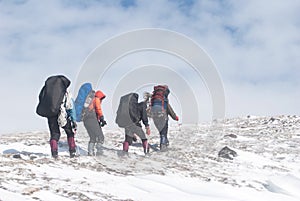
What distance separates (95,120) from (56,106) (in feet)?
5.57

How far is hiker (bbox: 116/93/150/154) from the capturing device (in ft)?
44.4

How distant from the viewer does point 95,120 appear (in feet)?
41.3

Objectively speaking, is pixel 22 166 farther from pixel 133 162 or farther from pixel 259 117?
pixel 259 117

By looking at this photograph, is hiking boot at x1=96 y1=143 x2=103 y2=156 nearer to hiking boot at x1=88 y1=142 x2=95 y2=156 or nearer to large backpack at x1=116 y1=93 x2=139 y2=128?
hiking boot at x1=88 y1=142 x2=95 y2=156

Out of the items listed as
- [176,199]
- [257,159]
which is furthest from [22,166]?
[257,159]

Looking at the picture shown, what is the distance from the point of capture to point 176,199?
8344 millimetres

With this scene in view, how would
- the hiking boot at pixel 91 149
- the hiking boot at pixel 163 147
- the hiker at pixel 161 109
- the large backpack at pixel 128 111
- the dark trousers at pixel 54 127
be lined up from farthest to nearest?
the hiker at pixel 161 109 < the hiking boot at pixel 163 147 < the large backpack at pixel 128 111 < the hiking boot at pixel 91 149 < the dark trousers at pixel 54 127

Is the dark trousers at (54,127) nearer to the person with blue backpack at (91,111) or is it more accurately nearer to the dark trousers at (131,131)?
the person with blue backpack at (91,111)

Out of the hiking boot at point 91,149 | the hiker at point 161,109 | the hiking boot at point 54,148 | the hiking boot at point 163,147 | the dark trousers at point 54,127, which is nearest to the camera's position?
the hiking boot at point 54,148

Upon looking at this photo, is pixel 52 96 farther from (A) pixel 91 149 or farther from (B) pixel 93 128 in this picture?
(A) pixel 91 149

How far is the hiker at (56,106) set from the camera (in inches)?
441

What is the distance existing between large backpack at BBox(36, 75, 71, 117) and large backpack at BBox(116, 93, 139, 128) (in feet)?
8.56

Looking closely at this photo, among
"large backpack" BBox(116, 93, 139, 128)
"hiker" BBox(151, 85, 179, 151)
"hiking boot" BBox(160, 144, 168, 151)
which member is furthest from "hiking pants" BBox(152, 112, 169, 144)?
"large backpack" BBox(116, 93, 139, 128)

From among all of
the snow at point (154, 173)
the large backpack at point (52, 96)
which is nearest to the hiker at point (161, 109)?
the snow at point (154, 173)
